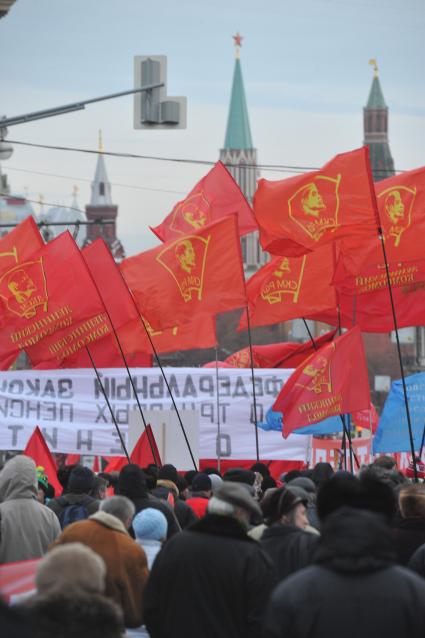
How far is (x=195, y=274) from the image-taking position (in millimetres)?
14812

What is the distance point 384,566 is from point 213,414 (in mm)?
12556

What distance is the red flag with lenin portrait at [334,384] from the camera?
13.7m

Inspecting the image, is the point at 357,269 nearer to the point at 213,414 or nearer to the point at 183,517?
the point at 213,414

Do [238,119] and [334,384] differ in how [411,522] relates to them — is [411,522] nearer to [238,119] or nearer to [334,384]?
[334,384]

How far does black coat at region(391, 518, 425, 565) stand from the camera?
7.64m

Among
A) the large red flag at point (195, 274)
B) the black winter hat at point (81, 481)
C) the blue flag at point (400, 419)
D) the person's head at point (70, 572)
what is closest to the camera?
the person's head at point (70, 572)

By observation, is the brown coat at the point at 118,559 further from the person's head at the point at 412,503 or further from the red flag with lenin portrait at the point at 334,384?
the red flag with lenin portrait at the point at 334,384

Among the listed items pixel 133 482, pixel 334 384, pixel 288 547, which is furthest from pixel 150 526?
pixel 334 384

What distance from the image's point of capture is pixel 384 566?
4.62 m

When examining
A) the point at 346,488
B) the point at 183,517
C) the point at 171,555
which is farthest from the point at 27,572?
the point at 183,517

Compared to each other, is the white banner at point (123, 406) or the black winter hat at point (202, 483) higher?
the white banner at point (123, 406)

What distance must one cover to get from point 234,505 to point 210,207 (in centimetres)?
1105

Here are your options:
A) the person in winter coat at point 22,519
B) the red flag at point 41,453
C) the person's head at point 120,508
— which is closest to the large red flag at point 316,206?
the red flag at point 41,453

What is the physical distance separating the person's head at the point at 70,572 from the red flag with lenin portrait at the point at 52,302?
10465 mm
